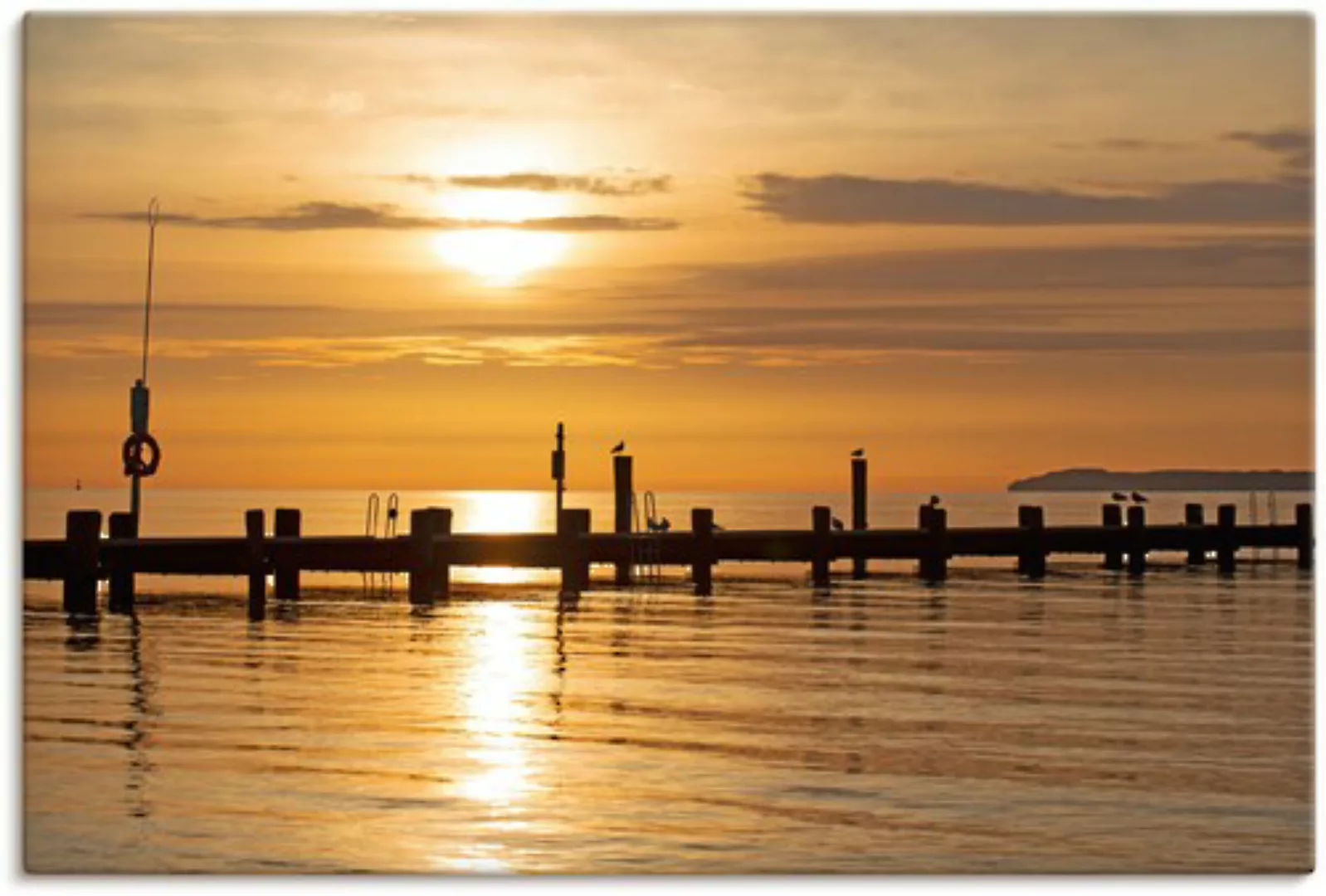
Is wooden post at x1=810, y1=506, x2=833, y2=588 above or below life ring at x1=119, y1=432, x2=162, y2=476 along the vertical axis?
below

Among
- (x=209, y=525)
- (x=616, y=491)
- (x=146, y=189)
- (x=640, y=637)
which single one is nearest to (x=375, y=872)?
(x=146, y=189)

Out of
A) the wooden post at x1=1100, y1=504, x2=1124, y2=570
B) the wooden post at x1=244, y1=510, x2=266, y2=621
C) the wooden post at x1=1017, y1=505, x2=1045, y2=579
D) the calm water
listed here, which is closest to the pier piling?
the wooden post at x1=1100, y1=504, x2=1124, y2=570

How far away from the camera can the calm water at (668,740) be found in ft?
35.6

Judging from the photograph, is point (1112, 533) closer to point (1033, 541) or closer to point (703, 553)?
point (1033, 541)

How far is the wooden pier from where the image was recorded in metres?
24.0

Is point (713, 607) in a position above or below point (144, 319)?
below

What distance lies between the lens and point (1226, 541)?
112ft

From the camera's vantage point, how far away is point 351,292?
14.2 m

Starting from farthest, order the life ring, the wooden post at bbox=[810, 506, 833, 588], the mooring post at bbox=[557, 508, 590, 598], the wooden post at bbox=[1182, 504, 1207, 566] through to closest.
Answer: the wooden post at bbox=[1182, 504, 1207, 566] → the wooden post at bbox=[810, 506, 833, 588] → the mooring post at bbox=[557, 508, 590, 598] → the life ring

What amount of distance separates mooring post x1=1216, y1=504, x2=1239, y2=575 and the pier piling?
105 centimetres

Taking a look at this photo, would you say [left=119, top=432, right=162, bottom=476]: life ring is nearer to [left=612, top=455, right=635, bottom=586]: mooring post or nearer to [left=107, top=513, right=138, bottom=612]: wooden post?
[left=107, top=513, right=138, bottom=612]: wooden post

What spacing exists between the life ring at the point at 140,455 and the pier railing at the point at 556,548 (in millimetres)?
8224

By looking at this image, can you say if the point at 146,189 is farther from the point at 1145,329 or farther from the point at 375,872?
the point at 1145,329

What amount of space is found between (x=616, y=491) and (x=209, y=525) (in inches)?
1235
